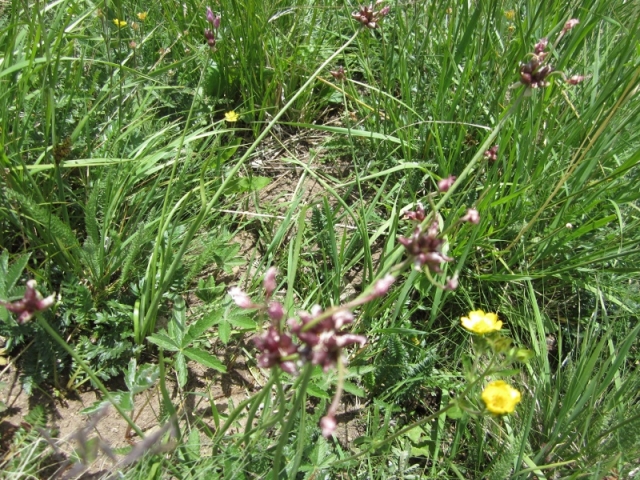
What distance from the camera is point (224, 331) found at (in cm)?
153

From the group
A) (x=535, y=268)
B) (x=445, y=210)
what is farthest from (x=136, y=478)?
(x=535, y=268)

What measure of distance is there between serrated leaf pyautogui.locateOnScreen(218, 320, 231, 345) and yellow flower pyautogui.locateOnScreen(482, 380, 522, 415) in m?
0.72

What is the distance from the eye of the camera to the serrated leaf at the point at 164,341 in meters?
1.48

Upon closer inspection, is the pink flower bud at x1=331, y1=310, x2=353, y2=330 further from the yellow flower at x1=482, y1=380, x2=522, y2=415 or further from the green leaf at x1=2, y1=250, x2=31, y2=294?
the green leaf at x1=2, y1=250, x2=31, y2=294

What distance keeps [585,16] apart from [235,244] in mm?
1547

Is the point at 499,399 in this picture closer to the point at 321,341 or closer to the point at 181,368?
the point at 321,341

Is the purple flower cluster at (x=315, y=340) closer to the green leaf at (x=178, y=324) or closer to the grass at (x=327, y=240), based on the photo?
the grass at (x=327, y=240)

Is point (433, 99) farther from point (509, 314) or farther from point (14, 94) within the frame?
point (14, 94)

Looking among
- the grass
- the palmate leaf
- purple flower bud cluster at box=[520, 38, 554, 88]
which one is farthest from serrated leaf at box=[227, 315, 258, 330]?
purple flower bud cluster at box=[520, 38, 554, 88]

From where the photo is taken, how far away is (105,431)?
59.6 inches

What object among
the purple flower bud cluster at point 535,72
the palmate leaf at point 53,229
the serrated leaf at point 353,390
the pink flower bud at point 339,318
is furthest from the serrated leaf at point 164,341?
the purple flower bud cluster at point 535,72

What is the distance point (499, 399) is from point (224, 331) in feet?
2.52

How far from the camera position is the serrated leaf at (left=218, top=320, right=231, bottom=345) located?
4.96 feet

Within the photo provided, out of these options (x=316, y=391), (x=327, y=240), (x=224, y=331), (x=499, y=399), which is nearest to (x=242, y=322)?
(x=224, y=331)
